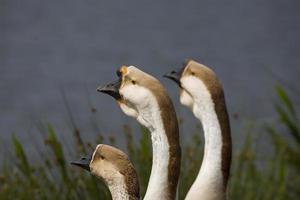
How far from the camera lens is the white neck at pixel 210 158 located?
531cm

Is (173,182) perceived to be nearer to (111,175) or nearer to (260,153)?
(111,175)

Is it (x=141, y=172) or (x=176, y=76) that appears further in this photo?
(x=141, y=172)

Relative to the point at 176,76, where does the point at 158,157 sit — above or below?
→ below

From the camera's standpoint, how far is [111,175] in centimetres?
470

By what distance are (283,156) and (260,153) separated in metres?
0.59

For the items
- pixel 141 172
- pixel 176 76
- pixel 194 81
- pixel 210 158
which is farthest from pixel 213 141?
pixel 141 172

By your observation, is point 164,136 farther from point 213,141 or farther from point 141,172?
point 141,172

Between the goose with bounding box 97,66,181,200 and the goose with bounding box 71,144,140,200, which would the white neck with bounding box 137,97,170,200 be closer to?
the goose with bounding box 97,66,181,200

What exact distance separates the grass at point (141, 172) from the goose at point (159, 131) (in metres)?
1.13

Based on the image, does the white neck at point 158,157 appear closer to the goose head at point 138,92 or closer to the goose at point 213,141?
the goose head at point 138,92

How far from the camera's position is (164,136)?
4.99 metres

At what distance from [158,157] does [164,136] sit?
0.29ft

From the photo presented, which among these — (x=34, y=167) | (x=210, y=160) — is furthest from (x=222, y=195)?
(x=34, y=167)

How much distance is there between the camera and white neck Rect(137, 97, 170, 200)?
→ 4938 mm
